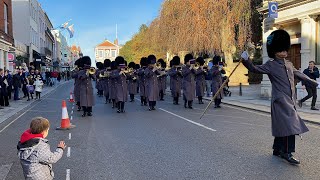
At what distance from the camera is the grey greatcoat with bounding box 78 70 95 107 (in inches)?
551

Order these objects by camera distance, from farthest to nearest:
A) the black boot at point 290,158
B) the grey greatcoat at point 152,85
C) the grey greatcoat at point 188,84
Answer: the grey greatcoat at point 188,84, the grey greatcoat at point 152,85, the black boot at point 290,158

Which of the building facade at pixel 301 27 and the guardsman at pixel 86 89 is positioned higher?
the building facade at pixel 301 27

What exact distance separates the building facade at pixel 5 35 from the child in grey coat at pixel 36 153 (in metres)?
26.4

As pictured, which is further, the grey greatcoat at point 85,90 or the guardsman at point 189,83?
the guardsman at point 189,83

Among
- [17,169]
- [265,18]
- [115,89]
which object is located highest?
[265,18]

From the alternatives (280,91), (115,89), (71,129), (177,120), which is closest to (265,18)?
(115,89)

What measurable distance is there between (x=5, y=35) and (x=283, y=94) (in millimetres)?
28796

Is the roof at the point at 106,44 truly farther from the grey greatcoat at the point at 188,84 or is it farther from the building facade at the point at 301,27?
the grey greatcoat at the point at 188,84

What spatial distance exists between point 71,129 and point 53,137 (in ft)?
4.14

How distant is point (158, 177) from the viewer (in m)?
5.99

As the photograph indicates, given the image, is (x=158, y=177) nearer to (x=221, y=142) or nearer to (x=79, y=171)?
(x=79, y=171)

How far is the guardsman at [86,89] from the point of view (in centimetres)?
1402

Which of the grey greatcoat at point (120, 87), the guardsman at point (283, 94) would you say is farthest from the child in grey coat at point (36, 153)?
the grey greatcoat at point (120, 87)

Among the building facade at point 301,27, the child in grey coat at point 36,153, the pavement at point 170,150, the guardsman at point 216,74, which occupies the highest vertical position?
the building facade at point 301,27
